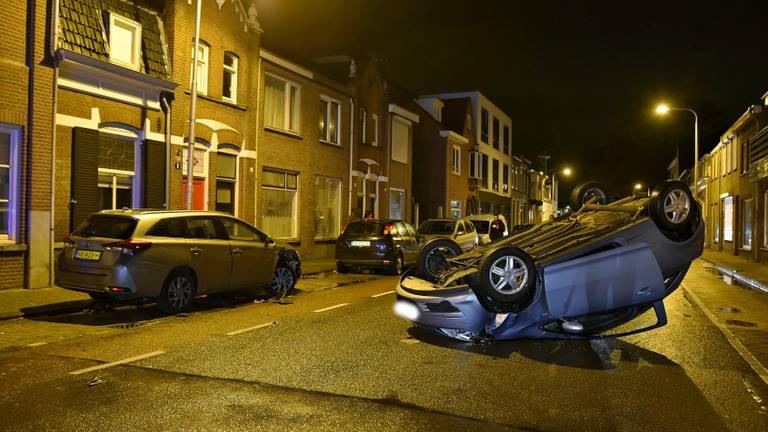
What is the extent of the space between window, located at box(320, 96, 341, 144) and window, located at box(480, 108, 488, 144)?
21.4 meters

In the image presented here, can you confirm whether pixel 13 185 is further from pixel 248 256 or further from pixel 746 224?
pixel 746 224

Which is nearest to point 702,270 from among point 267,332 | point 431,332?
point 431,332

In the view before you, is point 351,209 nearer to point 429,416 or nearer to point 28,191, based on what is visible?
point 28,191

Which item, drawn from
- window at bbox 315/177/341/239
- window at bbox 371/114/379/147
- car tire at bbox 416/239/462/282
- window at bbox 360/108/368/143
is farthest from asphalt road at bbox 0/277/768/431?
window at bbox 371/114/379/147

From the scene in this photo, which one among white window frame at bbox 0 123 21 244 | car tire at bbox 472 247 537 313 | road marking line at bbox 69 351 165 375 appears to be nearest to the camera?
road marking line at bbox 69 351 165 375

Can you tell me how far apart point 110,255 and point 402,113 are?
20824 mm

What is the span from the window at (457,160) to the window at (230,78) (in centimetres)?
2063

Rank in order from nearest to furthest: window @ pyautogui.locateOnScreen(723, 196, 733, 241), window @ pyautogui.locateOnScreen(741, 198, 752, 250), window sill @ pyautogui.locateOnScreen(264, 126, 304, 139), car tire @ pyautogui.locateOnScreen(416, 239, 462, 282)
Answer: car tire @ pyautogui.locateOnScreen(416, 239, 462, 282), window sill @ pyautogui.locateOnScreen(264, 126, 304, 139), window @ pyautogui.locateOnScreen(741, 198, 752, 250), window @ pyautogui.locateOnScreen(723, 196, 733, 241)

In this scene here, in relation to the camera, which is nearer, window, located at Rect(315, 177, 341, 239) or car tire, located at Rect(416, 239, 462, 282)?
car tire, located at Rect(416, 239, 462, 282)

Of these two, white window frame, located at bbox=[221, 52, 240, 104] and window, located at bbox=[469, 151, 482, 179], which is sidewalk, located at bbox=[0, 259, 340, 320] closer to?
white window frame, located at bbox=[221, 52, 240, 104]

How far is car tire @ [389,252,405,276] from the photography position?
55.8ft

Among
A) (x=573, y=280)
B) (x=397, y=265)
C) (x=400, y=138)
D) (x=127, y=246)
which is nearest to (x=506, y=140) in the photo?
(x=400, y=138)

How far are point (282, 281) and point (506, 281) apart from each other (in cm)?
638

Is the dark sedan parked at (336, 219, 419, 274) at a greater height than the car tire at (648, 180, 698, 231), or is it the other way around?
the car tire at (648, 180, 698, 231)
